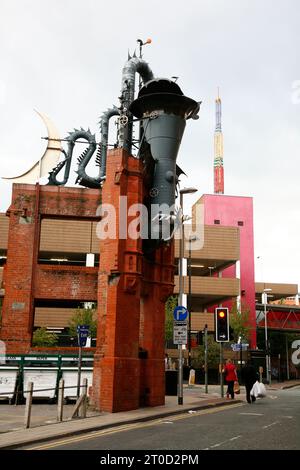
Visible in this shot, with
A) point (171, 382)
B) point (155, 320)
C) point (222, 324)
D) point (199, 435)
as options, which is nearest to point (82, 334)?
point (155, 320)

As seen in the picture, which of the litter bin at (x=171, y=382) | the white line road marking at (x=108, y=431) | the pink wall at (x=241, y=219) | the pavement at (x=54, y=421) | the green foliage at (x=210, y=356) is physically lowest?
the white line road marking at (x=108, y=431)

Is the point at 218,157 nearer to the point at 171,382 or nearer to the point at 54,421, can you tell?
the point at 171,382

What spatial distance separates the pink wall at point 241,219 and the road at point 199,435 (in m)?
51.7

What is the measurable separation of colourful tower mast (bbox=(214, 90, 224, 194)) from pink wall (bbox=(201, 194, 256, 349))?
95.5ft

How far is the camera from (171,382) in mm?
24125

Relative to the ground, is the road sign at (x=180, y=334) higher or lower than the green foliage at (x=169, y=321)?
lower

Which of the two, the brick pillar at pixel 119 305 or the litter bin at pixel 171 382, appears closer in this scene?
the brick pillar at pixel 119 305

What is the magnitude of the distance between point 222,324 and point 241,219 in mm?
48868

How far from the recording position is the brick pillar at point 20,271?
70.9ft

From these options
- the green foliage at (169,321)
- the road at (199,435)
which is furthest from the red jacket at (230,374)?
the green foliage at (169,321)

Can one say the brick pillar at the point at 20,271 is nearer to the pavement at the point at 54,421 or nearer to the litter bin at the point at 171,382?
the pavement at the point at 54,421

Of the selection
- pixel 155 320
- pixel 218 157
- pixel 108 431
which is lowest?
pixel 108 431

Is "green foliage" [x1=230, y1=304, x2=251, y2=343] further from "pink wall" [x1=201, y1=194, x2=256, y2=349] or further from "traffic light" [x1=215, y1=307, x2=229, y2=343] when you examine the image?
"traffic light" [x1=215, y1=307, x2=229, y2=343]
